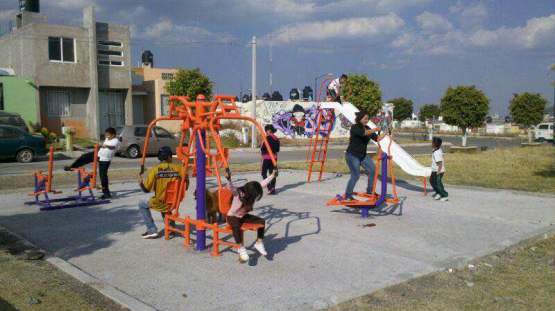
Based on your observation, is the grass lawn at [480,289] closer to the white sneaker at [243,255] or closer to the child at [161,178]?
the white sneaker at [243,255]

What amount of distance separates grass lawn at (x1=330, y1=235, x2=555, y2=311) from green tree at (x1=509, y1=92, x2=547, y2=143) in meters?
38.4

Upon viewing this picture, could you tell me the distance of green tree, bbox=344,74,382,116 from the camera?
3972 cm

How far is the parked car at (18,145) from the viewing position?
20188mm

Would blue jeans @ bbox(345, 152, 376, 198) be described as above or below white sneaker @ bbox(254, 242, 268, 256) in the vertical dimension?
above

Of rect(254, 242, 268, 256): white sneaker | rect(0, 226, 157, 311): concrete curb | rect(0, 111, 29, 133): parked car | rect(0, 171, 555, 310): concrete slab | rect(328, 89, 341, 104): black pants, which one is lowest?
rect(0, 171, 555, 310): concrete slab

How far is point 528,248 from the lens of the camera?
698 centimetres

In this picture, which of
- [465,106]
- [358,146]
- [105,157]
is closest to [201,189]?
[358,146]

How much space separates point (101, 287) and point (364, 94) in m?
36.1

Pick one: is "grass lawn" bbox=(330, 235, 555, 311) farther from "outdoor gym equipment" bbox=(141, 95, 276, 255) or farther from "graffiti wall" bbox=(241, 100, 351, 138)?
"graffiti wall" bbox=(241, 100, 351, 138)

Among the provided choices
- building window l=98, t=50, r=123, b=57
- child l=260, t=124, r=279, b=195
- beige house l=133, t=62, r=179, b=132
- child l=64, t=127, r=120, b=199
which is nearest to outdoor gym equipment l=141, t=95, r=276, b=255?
child l=64, t=127, r=120, b=199

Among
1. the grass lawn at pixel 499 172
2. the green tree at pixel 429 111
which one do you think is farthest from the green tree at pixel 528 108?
the green tree at pixel 429 111

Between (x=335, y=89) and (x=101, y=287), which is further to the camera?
(x=335, y=89)

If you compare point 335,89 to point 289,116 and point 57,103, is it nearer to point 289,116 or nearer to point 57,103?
point 57,103

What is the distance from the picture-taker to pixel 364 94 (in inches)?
1565
